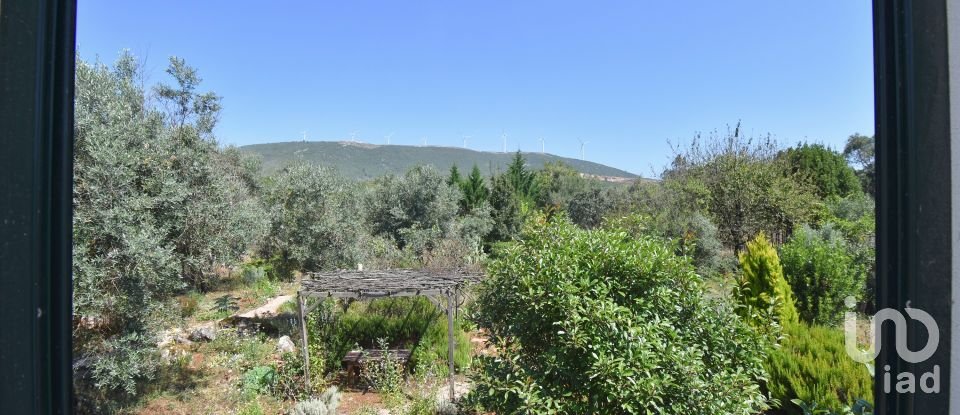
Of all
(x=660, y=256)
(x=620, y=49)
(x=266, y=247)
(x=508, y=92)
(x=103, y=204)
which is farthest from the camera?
(x=266, y=247)

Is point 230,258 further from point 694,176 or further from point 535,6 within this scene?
→ point 694,176

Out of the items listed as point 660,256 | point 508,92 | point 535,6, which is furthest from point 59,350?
point 508,92

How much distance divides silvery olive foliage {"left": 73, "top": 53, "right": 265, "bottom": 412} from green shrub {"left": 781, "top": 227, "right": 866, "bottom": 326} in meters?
7.66

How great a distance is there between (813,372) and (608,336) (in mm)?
2282

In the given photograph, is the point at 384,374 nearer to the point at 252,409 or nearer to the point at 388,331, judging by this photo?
the point at 388,331

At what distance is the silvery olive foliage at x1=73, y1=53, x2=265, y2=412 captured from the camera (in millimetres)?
3959

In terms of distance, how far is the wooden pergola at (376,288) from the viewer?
5.77m

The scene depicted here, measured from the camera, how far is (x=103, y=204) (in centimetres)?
407

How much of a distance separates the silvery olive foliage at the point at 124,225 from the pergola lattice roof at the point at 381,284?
145 cm

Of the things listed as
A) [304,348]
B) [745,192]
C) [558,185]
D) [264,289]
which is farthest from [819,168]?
[264,289]

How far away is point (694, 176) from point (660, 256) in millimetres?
11877

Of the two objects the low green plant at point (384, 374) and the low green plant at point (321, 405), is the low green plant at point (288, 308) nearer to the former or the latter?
the low green plant at point (384, 374)

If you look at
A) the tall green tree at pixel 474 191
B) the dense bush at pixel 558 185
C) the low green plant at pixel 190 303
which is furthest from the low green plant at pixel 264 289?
the dense bush at pixel 558 185

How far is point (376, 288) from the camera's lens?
19.6 ft
